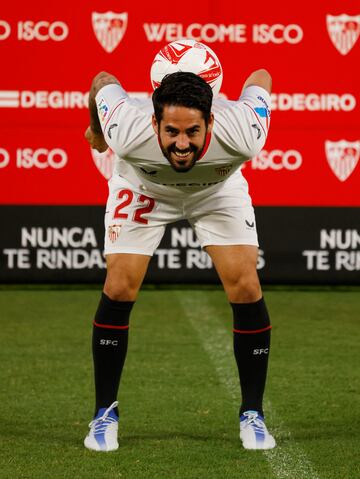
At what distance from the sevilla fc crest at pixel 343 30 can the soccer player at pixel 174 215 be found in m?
4.26

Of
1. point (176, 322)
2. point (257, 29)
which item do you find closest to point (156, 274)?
point (176, 322)

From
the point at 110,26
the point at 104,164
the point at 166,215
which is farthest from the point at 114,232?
the point at 110,26

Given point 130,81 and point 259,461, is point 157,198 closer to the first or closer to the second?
point 259,461

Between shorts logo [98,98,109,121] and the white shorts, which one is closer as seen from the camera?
shorts logo [98,98,109,121]

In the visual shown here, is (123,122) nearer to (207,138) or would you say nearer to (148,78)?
(207,138)

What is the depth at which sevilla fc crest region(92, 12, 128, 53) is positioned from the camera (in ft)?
28.0

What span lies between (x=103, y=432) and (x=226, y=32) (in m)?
4.87

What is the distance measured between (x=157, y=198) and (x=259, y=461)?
1.09 metres

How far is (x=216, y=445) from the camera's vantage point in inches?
173

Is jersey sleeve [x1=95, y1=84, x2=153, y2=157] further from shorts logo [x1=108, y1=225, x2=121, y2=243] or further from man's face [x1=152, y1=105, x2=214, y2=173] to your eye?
shorts logo [x1=108, y1=225, x2=121, y2=243]

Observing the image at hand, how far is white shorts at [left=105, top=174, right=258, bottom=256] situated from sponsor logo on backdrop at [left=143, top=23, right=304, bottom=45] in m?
4.24

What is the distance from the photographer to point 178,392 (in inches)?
213

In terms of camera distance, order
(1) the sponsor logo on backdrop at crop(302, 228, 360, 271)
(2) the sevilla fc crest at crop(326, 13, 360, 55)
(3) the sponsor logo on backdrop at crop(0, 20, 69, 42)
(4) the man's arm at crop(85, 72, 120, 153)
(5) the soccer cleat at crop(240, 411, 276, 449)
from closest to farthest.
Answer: (5) the soccer cleat at crop(240, 411, 276, 449), (4) the man's arm at crop(85, 72, 120, 153), (3) the sponsor logo on backdrop at crop(0, 20, 69, 42), (2) the sevilla fc crest at crop(326, 13, 360, 55), (1) the sponsor logo on backdrop at crop(302, 228, 360, 271)

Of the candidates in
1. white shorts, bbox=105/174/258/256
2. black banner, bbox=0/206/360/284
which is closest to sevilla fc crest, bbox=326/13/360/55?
black banner, bbox=0/206/360/284
